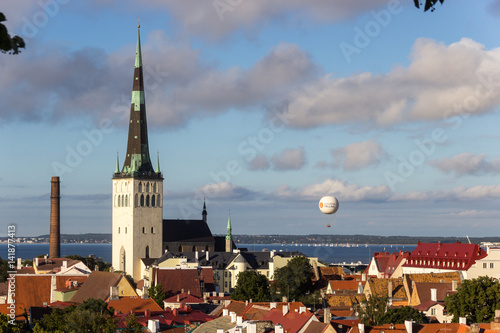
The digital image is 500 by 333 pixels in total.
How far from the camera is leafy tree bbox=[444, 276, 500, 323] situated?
2106 inches

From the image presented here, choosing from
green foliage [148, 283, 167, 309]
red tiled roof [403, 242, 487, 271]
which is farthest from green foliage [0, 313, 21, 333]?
red tiled roof [403, 242, 487, 271]

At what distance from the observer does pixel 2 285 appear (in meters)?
90.5

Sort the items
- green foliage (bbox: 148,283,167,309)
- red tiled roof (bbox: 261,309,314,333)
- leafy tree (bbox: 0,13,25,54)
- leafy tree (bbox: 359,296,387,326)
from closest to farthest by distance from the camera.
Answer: leafy tree (bbox: 0,13,25,54) < red tiled roof (bbox: 261,309,314,333) < leafy tree (bbox: 359,296,387,326) < green foliage (bbox: 148,283,167,309)

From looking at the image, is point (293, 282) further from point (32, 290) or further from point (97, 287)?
point (32, 290)

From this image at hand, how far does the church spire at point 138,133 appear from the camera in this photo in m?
144

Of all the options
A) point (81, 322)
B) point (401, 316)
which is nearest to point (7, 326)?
point (81, 322)

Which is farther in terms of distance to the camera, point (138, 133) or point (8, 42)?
point (138, 133)

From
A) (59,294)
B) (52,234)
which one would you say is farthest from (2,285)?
(52,234)

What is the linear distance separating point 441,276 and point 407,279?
8.34m

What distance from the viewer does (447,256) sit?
108000mm

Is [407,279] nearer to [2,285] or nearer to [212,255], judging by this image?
[2,285]

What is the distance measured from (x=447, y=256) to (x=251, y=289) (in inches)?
1103

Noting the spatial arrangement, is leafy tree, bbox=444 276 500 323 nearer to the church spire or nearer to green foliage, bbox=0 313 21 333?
green foliage, bbox=0 313 21 333

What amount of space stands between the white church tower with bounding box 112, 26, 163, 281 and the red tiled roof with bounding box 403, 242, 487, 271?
4577cm
